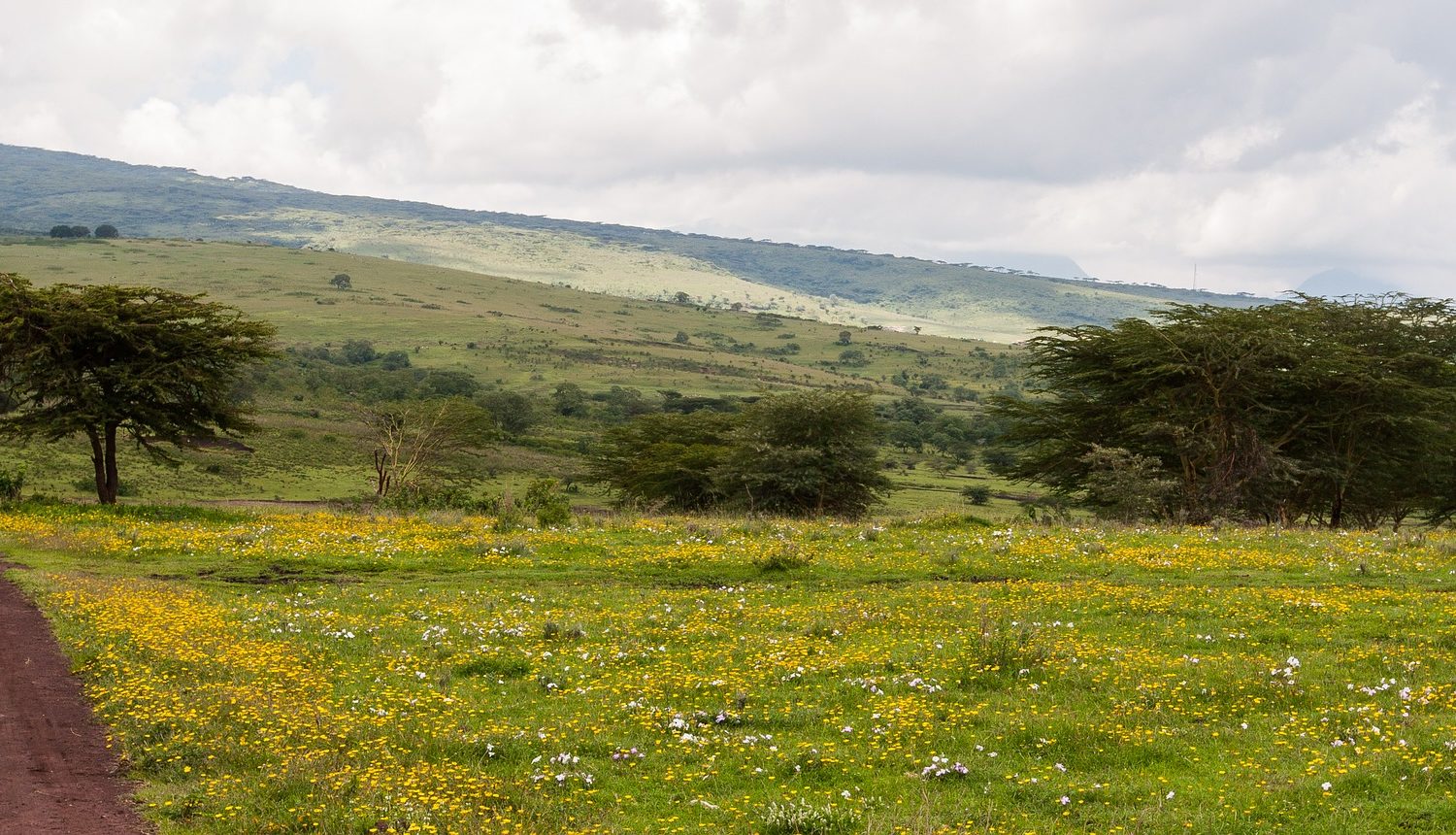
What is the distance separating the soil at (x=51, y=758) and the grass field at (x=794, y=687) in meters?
0.29

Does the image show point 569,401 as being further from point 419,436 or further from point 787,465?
point 787,465

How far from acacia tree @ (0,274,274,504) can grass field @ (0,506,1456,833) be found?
1222 centimetres

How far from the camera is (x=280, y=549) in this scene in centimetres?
2298

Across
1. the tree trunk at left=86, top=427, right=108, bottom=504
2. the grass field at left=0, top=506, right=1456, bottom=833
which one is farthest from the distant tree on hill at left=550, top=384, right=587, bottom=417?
the grass field at left=0, top=506, right=1456, bottom=833

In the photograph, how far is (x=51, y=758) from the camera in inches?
401

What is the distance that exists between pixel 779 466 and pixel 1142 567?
965 inches

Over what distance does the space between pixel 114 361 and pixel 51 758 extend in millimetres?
26079

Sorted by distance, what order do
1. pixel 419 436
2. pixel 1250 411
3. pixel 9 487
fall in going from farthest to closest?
1. pixel 419 436
2. pixel 1250 411
3. pixel 9 487

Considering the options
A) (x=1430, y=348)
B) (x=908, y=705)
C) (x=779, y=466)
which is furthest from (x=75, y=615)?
(x=1430, y=348)

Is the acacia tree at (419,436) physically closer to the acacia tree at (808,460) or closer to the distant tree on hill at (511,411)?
the acacia tree at (808,460)

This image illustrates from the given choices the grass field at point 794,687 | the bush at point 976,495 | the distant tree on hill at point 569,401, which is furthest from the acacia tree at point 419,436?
the distant tree on hill at point 569,401

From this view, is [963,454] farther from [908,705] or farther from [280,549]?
[908,705]

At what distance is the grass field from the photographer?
868cm

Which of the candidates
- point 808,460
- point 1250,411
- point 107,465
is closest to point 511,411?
point 808,460
